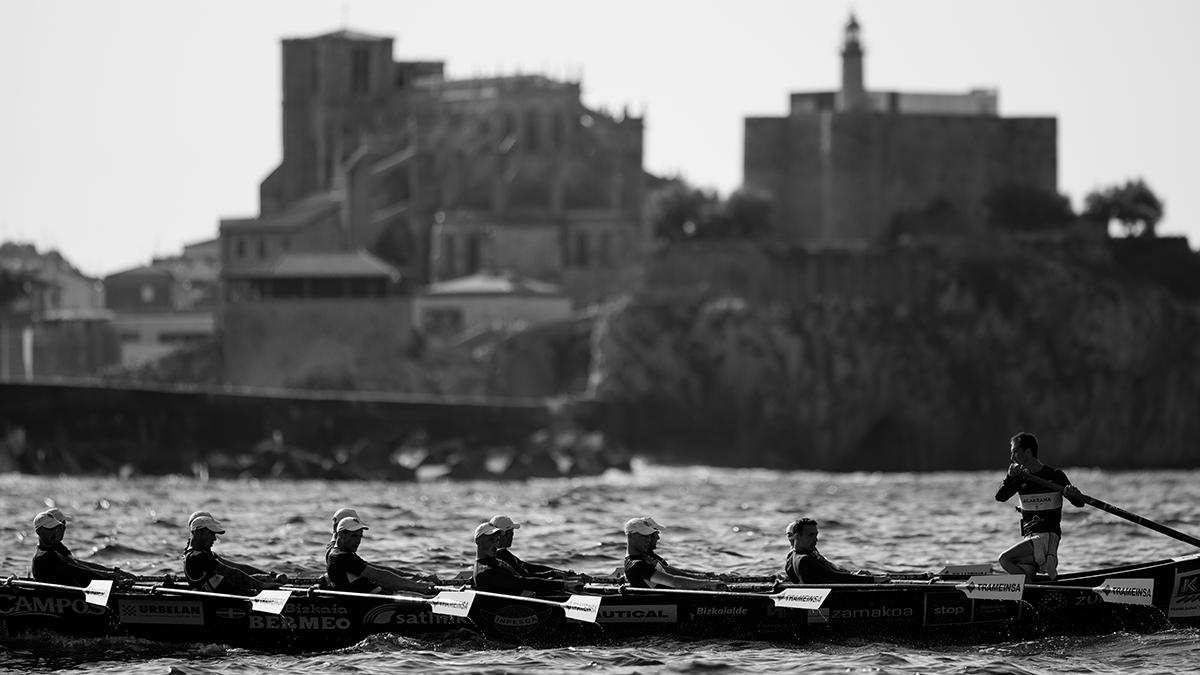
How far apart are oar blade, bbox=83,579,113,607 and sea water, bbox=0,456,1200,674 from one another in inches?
23.0

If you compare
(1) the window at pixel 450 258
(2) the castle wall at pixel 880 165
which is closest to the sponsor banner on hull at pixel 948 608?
(2) the castle wall at pixel 880 165

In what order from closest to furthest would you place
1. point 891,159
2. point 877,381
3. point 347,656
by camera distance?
point 347,656 → point 877,381 → point 891,159

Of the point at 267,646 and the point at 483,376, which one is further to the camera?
the point at 483,376

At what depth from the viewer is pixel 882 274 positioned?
114250 millimetres

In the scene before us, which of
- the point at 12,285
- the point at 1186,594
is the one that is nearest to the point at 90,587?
the point at 1186,594

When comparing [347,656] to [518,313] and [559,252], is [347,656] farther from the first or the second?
[559,252]

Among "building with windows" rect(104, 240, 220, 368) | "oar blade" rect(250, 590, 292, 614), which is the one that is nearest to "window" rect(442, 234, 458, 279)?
"building with windows" rect(104, 240, 220, 368)

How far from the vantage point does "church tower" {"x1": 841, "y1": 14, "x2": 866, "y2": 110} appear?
12281 centimetres

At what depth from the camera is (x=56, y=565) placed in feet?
105

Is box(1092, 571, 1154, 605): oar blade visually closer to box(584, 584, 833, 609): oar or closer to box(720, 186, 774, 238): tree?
box(584, 584, 833, 609): oar

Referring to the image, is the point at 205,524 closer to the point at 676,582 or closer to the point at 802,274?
the point at 676,582

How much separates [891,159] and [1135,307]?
1567cm

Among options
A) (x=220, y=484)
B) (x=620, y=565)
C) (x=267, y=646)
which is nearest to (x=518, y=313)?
(x=220, y=484)

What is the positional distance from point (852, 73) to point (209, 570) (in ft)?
314
